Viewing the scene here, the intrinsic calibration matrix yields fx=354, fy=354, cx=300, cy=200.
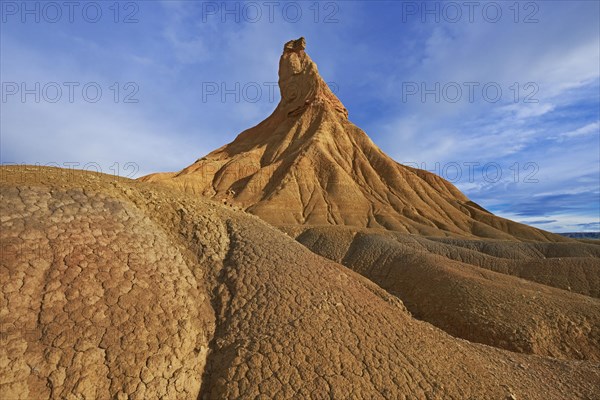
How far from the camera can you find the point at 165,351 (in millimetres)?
4277

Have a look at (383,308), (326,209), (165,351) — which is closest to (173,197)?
(165,351)

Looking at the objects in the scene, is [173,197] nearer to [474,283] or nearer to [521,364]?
[521,364]

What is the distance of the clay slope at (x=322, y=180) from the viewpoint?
38844mm

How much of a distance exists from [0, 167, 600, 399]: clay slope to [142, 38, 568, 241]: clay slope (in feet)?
98.2

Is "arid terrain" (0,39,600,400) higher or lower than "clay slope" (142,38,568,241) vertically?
lower

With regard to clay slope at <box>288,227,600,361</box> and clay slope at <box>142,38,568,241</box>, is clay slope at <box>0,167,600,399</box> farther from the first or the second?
clay slope at <box>142,38,568,241</box>

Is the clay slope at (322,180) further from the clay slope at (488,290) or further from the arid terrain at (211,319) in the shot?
the arid terrain at (211,319)

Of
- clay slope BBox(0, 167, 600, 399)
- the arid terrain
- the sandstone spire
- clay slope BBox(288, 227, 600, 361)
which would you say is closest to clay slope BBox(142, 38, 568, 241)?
the sandstone spire

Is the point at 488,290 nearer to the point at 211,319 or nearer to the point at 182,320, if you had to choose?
the point at 211,319

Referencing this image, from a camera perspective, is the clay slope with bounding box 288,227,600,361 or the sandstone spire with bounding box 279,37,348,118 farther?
the sandstone spire with bounding box 279,37,348,118

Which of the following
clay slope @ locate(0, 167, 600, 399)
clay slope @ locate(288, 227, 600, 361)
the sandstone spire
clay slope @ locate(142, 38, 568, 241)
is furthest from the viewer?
the sandstone spire

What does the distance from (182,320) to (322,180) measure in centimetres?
3917

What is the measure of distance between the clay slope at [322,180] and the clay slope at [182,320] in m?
29.9

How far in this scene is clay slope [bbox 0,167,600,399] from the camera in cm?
391
